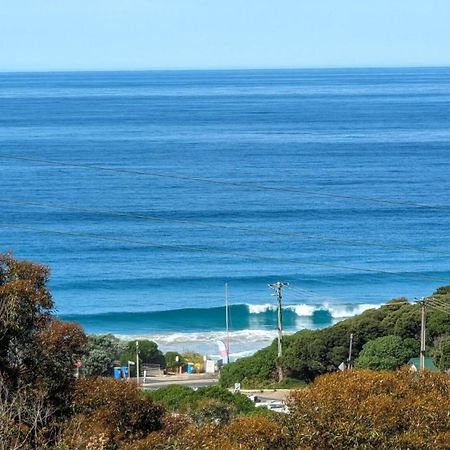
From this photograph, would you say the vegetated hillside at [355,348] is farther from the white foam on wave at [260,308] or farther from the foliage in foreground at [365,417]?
the foliage in foreground at [365,417]

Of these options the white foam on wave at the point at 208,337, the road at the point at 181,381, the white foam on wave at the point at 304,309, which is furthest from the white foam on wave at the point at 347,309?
the road at the point at 181,381

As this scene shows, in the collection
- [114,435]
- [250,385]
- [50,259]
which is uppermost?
[50,259]

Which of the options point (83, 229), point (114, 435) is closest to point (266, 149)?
point (83, 229)

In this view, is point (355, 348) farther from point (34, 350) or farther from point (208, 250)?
point (208, 250)

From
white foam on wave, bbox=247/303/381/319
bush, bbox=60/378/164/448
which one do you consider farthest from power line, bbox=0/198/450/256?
bush, bbox=60/378/164/448

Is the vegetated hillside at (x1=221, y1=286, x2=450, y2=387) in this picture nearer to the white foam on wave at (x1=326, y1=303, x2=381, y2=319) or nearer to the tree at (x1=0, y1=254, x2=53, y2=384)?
the white foam on wave at (x1=326, y1=303, x2=381, y2=319)

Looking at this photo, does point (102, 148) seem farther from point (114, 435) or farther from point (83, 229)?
point (114, 435)

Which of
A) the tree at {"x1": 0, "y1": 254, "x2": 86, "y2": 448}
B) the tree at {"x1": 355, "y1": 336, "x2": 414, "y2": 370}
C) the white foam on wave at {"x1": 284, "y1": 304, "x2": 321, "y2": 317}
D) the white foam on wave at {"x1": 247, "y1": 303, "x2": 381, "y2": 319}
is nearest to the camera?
the tree at {"x1": 0, "y1": 254, "x2": 86, "y2": 448}
